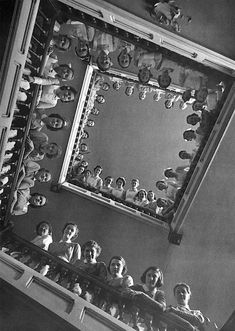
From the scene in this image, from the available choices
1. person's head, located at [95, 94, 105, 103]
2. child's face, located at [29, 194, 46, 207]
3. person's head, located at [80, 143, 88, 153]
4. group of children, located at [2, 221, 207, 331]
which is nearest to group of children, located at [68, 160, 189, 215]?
person's head, located at [80, 143, 88, 153]

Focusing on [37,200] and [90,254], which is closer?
[90,254]

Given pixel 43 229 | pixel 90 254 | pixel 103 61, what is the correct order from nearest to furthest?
pixel 90 254 < pixel 43 229 < pixel 103 61

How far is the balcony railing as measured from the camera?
4.86 m

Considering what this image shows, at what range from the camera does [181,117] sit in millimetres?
17906

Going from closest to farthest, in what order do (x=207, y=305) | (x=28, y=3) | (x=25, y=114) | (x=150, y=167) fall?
(x=28, y=3)
(x=25, y=114)
(x=207, y=305)
(x=150, y=167)

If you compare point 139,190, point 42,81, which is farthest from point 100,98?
point 42,81

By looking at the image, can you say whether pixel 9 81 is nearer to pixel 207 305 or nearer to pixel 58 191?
pixel 58 191

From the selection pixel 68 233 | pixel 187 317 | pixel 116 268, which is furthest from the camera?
pixel 68 233

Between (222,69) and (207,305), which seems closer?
(222,69)

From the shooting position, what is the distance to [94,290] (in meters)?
5.42

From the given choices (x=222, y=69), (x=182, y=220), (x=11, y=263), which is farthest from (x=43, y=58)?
(x=182, y=220)

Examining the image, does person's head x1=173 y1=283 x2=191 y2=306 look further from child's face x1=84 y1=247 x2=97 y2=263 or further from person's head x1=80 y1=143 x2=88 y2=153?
person's head x1=80 y1=143 x2=88 y2=153

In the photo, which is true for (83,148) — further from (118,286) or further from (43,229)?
(118,286)

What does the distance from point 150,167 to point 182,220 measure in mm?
8550
